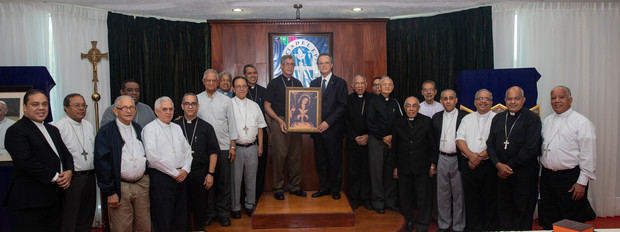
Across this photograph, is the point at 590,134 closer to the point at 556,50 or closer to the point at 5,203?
the point at 556,50

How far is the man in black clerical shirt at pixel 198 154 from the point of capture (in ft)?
12.3

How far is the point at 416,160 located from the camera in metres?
4.12

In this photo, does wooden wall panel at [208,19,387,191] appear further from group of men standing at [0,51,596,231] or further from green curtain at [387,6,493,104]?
green curtain at [387,6,493,104]

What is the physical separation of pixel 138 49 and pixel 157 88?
2.14 ft

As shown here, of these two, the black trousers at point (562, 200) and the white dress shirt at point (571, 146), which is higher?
the white dress shirt at point (571, 146)

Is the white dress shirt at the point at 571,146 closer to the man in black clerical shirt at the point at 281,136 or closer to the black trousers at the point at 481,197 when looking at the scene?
the black trousers at the point at 481,197

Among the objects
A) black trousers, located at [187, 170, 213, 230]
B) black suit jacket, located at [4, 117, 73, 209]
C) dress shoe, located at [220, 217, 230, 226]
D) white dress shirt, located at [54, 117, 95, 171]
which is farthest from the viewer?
dress shoe, located at [220, 217, 230, 226]

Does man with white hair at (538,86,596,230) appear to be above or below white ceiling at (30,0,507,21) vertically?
below

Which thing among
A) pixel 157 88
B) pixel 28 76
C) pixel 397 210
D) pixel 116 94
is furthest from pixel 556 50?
pixel 28 76

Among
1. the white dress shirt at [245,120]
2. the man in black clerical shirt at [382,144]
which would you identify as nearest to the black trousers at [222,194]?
the white dress shirt at [245,120]

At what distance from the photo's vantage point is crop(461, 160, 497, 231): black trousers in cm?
393

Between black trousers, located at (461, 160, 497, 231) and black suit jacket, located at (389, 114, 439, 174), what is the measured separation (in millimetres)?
401

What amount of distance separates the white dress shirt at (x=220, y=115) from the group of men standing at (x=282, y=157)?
14 millimetres

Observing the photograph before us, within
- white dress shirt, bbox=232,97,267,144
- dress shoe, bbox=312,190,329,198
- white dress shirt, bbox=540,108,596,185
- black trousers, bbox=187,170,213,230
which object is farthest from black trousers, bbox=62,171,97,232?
white dress shirt, bbox=540,108,596,185
